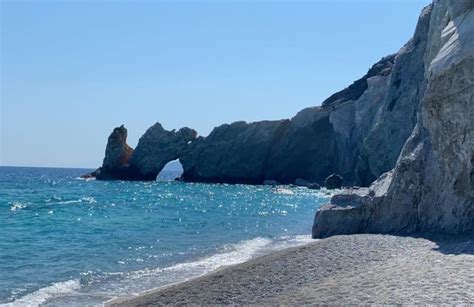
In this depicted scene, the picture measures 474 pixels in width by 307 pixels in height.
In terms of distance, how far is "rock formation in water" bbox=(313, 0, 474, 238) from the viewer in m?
18.2

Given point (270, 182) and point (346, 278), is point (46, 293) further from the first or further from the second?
point (270, 182)

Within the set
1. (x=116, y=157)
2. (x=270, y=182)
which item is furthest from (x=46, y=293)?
(x=116, y=157)

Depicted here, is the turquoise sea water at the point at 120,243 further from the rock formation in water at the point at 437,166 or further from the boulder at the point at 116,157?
the boulder at the point at 116,157

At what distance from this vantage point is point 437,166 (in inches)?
795

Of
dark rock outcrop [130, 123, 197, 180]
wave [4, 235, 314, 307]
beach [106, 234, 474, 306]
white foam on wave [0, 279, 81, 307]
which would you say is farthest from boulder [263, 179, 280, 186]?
white foam on wave [0, 279, 81, 307]

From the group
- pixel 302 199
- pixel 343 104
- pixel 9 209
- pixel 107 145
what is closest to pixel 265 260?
pixel 9 209

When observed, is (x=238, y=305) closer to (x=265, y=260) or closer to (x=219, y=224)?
(x=265, y=260)

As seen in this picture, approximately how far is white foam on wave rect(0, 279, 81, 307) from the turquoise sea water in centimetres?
3

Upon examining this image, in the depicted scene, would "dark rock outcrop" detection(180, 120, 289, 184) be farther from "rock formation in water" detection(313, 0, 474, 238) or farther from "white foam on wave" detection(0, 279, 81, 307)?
"white foam on wave" detection(0, 279, 81, 307)

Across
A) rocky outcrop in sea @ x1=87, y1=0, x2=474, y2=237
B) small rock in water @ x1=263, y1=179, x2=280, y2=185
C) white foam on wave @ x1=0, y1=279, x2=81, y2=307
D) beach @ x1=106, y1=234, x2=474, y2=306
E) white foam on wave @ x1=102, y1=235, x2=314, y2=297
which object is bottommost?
white foam on wave @ x1=0, y1=279, x2=81, y2=307

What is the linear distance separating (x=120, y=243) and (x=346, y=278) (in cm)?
1529

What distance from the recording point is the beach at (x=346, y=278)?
11.3 meters

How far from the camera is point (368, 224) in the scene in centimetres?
2303

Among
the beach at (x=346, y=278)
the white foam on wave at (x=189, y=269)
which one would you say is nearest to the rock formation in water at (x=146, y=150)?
the white foam on wave at (x=189, y=269)
